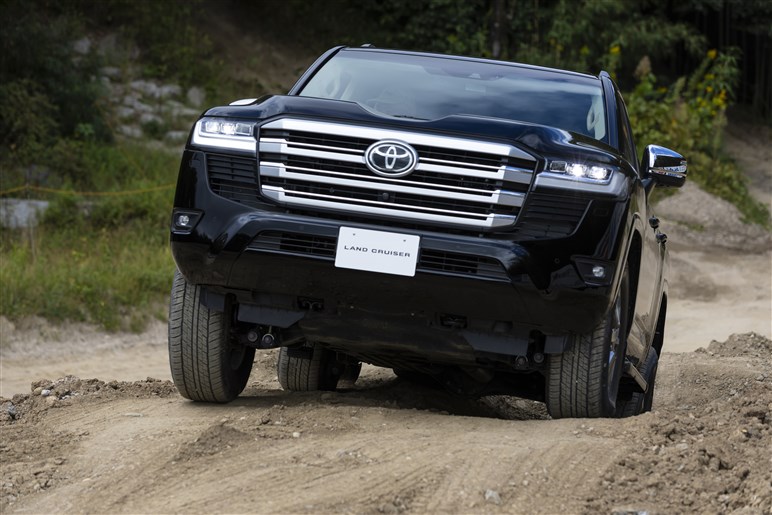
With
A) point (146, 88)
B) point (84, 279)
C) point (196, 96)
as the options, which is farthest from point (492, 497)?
point (196, 96)

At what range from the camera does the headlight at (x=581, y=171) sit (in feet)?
16.6

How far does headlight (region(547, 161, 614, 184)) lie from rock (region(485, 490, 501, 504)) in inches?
54.6

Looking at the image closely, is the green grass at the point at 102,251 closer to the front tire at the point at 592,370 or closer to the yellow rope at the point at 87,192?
the yellow rope at the point at 87,192

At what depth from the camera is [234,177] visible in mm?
5188

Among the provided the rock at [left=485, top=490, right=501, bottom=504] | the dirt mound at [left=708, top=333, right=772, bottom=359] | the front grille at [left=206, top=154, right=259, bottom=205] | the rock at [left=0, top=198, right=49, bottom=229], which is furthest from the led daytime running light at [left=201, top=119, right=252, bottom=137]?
the rock at [left=0, top=198, right=49, bottom=229]

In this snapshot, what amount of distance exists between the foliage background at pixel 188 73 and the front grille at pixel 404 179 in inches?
282

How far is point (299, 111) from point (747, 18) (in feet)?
72.6

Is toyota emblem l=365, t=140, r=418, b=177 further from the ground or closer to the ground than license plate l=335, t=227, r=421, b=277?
further from the ground

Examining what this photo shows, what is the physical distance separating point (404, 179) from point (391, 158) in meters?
0.10

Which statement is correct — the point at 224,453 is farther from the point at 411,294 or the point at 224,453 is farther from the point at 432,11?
the point at 432,11

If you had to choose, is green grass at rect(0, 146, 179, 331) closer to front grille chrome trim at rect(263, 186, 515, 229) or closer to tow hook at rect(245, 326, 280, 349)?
tow hook at rect(245, 326, 280, 349)

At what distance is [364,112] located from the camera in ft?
17.1

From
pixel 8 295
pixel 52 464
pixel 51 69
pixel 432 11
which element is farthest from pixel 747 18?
pixel 52 464

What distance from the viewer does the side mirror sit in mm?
6348
